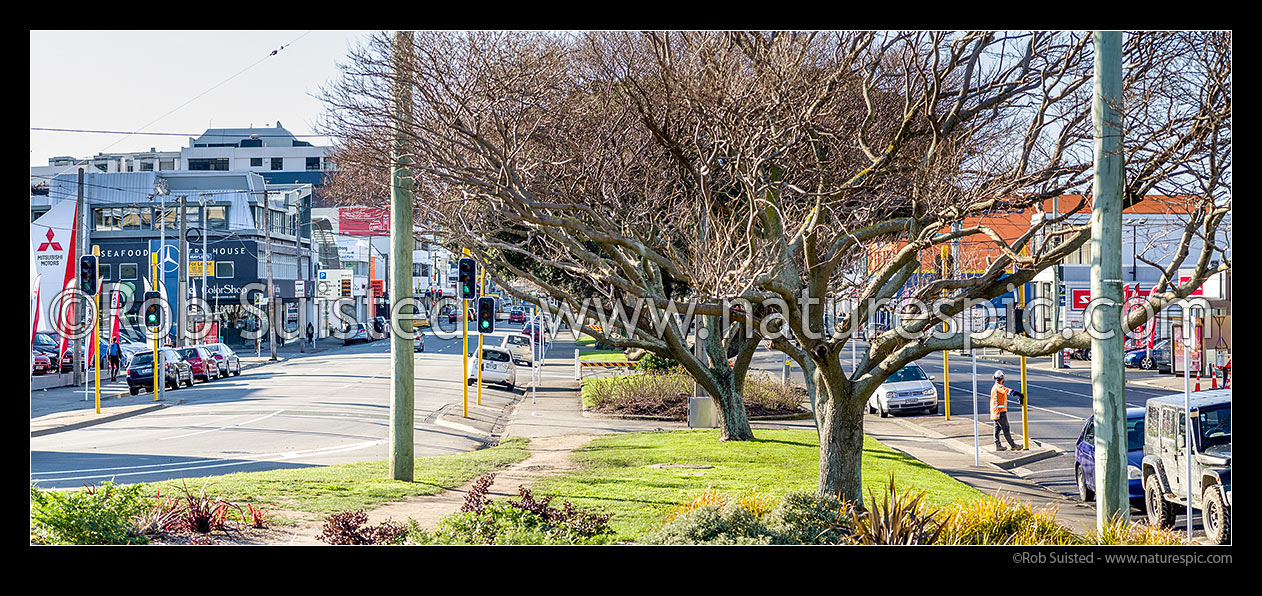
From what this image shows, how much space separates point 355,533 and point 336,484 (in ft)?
16.3

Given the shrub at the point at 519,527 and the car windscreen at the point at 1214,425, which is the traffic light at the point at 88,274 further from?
the car windscreen at the point at 1214,425

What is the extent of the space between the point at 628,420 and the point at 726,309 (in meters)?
16.3

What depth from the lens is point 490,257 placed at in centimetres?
2745

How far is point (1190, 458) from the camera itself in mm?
12125

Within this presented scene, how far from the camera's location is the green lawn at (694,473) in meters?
13.5

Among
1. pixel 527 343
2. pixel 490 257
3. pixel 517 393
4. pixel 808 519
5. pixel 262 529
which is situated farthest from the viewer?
pixel 527 343

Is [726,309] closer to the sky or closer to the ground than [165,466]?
closer to the sky

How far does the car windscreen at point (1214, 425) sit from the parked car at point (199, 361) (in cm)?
3441

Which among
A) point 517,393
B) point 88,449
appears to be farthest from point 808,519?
point 517,393

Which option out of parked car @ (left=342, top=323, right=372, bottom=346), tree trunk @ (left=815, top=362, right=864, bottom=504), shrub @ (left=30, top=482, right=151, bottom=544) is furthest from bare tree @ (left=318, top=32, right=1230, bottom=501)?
parked car @ (left=342, top=323, right=372, bottom=346)

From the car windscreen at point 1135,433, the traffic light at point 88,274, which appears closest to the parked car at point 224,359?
the traffic light at point 88,274

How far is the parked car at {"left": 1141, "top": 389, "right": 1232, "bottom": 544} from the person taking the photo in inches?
462
